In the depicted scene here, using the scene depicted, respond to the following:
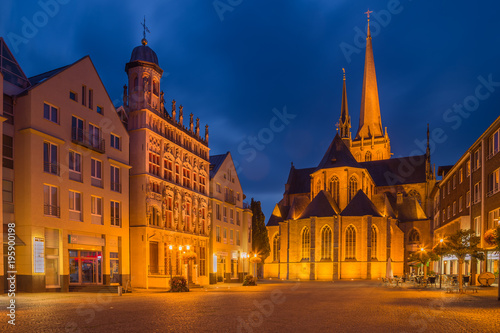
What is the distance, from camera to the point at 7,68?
30.8 m

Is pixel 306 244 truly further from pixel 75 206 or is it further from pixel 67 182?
pixel 67 182

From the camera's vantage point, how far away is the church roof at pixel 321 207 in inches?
2974

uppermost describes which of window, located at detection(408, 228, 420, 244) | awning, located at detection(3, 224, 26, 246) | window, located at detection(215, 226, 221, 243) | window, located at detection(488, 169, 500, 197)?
window, located at detection(488, 169, 500, 197)

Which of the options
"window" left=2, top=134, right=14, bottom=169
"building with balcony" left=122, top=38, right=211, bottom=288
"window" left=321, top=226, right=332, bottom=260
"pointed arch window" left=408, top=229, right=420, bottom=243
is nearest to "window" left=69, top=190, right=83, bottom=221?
"window" left=2, top=134, right=14, bottom=169

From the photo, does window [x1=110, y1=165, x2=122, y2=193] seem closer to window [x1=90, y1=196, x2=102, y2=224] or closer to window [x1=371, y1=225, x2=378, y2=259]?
window [x1=90, y1=196, x2=102, y2=224]

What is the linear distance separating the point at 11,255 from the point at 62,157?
708 cm

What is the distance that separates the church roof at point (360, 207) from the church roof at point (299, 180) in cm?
2249

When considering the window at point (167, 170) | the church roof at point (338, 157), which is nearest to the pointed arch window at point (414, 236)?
the church roof at point (338, 157)

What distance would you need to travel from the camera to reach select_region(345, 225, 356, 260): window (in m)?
73.4

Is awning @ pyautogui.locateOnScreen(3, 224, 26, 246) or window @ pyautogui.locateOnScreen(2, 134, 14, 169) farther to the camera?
window @ pyautogui.locateOnScreen(2, 134, 14, 169)

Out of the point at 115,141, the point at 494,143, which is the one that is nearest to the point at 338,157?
the point at 494,143

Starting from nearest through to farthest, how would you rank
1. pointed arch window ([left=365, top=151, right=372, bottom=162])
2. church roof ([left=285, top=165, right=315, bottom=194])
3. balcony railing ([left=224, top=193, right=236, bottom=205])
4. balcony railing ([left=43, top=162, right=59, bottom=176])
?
balcony railing ([left=43, top=162, right=59, bottom=176])
balcony railing ([left=224, top=193, right=236, bottom=205])
church roof ([left=285, top=165, right=315, bottom=194])
pointed arch window ([left=365, top=151, right=372, bottom=162])

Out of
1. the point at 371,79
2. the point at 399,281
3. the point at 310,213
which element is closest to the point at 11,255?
the point at 399,281

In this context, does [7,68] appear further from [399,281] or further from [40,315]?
[399,281]
